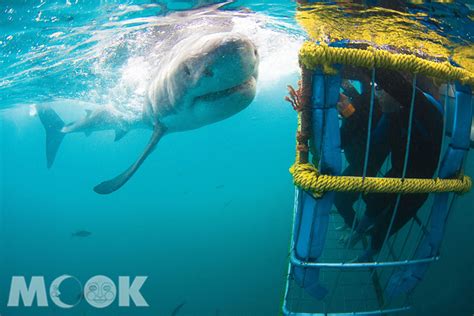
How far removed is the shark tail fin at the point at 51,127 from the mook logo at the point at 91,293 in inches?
231

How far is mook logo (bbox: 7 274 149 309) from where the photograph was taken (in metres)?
13.6

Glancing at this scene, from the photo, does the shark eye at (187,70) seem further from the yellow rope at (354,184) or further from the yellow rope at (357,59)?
the yellow rope at (354,184)

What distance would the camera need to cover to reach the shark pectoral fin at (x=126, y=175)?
5148 millimetres

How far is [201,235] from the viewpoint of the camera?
57.7 m

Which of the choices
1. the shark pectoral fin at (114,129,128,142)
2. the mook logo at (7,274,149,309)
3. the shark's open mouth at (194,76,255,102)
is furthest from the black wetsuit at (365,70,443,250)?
the mook logo at (7,274,149,309)

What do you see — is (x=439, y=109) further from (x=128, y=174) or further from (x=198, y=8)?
(x=128, y=174)

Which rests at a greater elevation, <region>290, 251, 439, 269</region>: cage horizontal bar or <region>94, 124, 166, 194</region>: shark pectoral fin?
<region>290, 251, 439, 269</region>: cage horizontal bar

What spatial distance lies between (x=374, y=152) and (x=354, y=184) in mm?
1798

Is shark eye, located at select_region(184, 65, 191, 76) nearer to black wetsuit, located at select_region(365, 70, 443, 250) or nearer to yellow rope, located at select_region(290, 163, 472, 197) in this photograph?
yellow rope, located at select_region(290, 163, 472, 197)

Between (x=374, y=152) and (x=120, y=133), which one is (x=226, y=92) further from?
(x=120, y=133)

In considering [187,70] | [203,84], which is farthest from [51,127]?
[203,84]

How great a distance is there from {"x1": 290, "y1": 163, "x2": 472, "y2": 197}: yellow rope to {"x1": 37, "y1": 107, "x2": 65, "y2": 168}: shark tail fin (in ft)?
34.0

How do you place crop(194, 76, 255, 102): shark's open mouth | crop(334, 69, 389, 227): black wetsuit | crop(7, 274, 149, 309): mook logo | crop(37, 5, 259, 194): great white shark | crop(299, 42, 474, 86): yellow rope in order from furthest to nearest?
crop(7, 274, 149, 309): mook logo → crop(194, 76, 255, 102): shark's open mouth → crop(334, 69, 389, 227): black wetsuit → crop(37, 5, 259, 194): great white shark → crop(299, 42, 474, 86): yellow rope

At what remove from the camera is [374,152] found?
389 cm
